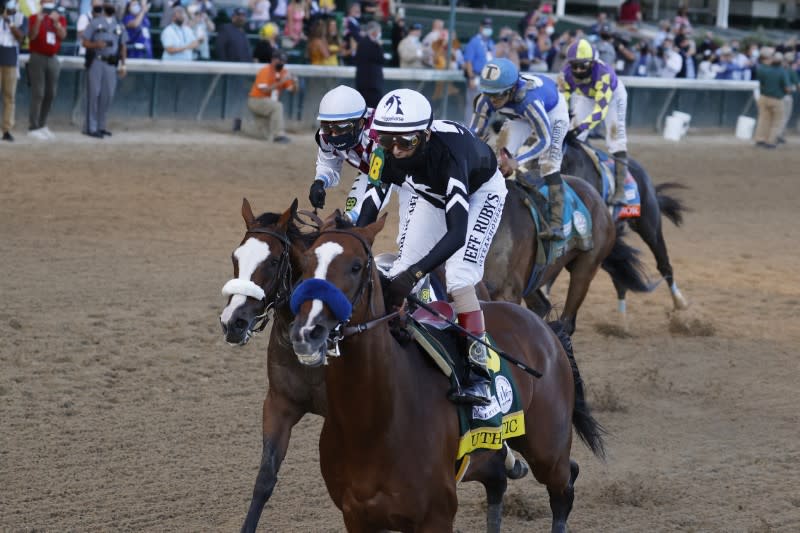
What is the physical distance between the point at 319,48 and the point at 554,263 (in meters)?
11.7

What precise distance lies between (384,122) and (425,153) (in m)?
0.32

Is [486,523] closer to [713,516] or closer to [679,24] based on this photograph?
[713,516]

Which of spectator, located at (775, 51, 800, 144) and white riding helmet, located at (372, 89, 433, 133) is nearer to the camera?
white riding helmet, located at (372, 89, 433, 133)

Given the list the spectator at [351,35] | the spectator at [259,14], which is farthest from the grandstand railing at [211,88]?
the spectator at [259,14]

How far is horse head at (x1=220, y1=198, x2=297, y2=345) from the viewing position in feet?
16.6

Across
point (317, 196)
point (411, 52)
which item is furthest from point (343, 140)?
point (411, 52)

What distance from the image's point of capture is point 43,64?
15992 millimetres

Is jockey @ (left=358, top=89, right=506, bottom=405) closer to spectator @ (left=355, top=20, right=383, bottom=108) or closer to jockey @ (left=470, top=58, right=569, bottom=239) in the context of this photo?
jockey @ (left=470, top=58, right=569, bottom=239)

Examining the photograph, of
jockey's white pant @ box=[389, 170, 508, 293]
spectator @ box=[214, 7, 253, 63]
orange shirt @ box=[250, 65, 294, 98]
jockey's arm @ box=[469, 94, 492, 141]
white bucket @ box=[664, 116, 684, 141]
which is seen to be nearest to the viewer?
jockey's white pant @ box=[389, 170, 508, 293]

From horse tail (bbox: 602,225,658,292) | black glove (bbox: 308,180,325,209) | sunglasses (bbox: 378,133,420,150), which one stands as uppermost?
sunglasses (bbox: 378,133,420,150)

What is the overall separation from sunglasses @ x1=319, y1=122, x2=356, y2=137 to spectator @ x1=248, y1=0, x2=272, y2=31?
48.5 feet

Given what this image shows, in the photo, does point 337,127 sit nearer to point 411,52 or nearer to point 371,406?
point 371,406

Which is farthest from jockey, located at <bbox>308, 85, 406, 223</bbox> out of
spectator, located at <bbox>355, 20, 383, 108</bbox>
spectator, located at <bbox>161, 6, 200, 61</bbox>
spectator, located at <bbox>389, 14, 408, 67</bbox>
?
spectator, located at <bbox>389, 14, 408, 67</bbox>

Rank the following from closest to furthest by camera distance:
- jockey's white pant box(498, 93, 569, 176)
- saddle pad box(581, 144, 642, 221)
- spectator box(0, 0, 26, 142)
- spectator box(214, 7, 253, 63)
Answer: jockey's white pant box(498, 93, 569, 176) → saddle pad box(581, 144, 642, 221) → spectator box(0, 0, 26, 142) → spectator box(214, 7, 253, 63)
